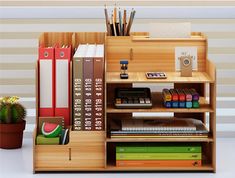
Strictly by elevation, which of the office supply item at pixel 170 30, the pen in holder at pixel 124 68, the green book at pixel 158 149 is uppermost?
the office supply item at pixel 170 30

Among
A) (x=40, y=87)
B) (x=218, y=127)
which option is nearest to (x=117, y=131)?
(x=40, y=87)

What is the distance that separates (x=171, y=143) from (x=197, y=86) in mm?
433

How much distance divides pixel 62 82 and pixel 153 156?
539 millimetres

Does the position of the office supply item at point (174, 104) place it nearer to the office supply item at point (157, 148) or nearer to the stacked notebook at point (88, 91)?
the office supply item at point (157, 148)

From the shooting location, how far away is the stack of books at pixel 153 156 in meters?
3.79

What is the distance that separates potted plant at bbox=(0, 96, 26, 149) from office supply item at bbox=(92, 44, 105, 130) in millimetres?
535

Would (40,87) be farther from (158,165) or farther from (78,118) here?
(158,165)

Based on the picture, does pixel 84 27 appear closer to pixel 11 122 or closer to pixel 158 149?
pixel 11 122

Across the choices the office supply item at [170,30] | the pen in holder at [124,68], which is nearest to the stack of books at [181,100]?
the pen in holder at [124,68]

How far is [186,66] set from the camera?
3.85m

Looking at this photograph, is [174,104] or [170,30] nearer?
[174,104]

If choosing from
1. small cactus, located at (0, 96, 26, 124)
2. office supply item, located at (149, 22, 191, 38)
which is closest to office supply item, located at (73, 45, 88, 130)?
office supply item, located at (149, 22, 191, 38)

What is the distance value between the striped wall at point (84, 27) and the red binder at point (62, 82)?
0.81 meters

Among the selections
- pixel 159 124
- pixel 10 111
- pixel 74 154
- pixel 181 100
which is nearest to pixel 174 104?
pixel 181 100
